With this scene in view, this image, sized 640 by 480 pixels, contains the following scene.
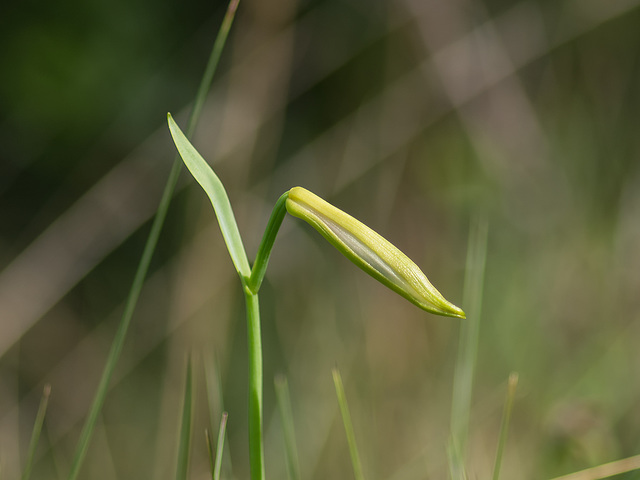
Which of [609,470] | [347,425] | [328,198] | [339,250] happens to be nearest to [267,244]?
[339,250]

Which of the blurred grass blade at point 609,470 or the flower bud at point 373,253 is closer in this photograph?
the flower bud at point 373,253

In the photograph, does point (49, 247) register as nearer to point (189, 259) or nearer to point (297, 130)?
point (189, 259)

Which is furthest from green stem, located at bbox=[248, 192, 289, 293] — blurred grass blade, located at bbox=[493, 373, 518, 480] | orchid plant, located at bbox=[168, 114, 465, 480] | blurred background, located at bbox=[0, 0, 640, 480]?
blurred background, located at bbox=[0, 0, 640, 480]

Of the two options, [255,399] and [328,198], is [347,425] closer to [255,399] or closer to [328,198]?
[255,399]

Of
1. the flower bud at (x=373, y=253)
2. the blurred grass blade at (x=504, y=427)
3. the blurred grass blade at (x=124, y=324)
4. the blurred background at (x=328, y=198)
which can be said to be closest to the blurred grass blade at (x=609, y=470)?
the blurred grass blade at (x=504, y=427)

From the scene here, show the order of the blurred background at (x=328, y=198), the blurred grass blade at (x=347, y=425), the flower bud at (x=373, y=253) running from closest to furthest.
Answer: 1. the flower bud at (x=373, y=253)
2. the blurred grass blade at (x=347, y=425)
3. the blurred background at (x=328, y=198)

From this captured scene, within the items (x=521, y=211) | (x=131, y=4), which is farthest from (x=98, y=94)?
(x=521, y=211)

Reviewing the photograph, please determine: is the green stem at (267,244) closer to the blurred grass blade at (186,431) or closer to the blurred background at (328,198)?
the blurred grass blade at (186,431)
